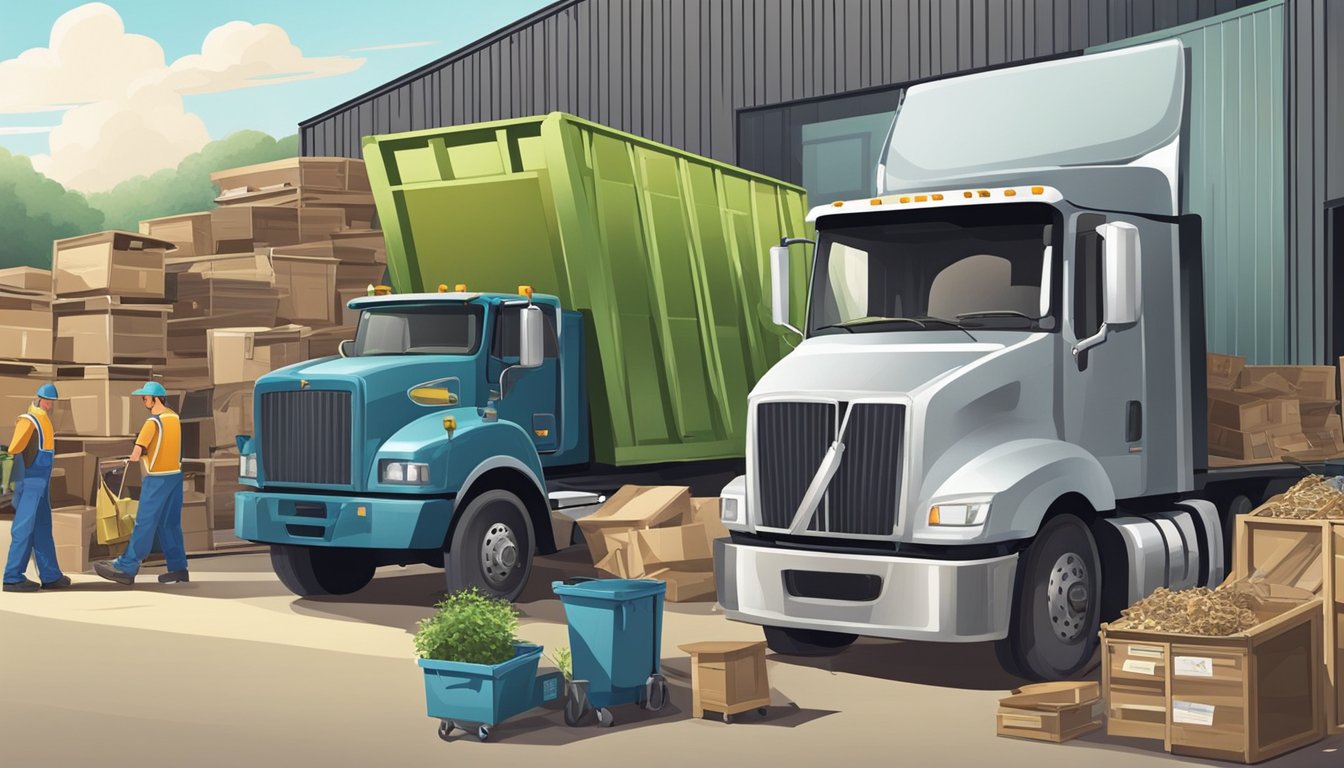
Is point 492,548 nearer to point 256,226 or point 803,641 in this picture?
point 803,641

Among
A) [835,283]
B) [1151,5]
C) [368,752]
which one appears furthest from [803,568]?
[1151,5]

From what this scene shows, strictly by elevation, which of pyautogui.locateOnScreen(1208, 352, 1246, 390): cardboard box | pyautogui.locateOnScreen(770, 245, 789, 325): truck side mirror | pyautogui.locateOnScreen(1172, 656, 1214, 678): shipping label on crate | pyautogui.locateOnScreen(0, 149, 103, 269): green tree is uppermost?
pyautogui.locateOnScreen(0, 149, 103, 269): green tree

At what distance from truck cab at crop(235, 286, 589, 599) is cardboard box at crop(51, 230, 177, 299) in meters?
3.89

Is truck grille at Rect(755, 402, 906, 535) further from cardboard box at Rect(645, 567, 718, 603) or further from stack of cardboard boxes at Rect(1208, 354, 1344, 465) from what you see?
stack of cardboard boxes at Rect(1208, 354, 1344, 465)

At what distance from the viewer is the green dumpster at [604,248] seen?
12.6 m

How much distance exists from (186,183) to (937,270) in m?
93.5

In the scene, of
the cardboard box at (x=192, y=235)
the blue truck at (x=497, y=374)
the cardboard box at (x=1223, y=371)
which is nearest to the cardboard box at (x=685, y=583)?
the blue truck at (x=497, y=374)

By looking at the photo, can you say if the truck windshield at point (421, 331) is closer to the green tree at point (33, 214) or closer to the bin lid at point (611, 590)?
the bin lid at point (611, 590)

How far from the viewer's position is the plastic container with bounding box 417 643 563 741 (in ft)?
24.7

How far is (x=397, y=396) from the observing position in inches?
468

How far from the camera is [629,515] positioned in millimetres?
12531

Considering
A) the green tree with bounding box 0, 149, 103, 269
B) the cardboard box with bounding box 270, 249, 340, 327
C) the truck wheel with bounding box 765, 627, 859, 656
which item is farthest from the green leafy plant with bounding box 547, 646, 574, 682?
the green tree with bounding box 0, 149, 103, 269

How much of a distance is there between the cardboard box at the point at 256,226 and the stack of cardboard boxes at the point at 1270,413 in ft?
37.0

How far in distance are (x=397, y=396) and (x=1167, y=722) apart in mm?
6562
